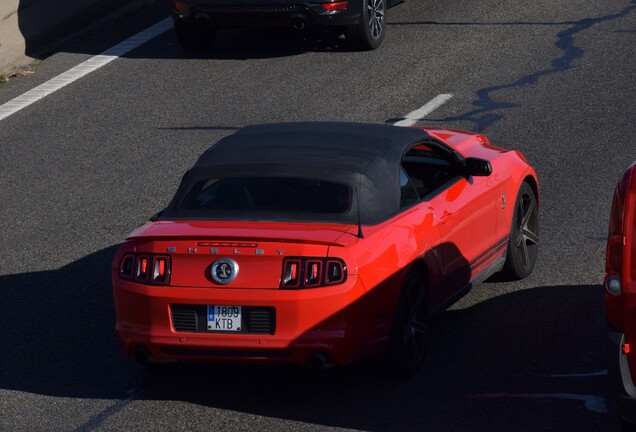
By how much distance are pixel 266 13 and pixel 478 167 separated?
734 centimetres

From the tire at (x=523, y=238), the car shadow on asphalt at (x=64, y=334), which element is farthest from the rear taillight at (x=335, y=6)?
the tire at (x=523, y=238)

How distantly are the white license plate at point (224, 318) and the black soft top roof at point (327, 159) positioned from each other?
0.62m

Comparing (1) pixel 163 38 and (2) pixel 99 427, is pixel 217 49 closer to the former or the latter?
(1) pixel 163 38

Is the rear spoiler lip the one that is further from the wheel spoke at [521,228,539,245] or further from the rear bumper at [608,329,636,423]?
the wheel spoke at [521,228,539,245]

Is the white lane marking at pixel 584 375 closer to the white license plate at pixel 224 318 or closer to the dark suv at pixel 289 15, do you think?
the white license plate at pixel 224 318

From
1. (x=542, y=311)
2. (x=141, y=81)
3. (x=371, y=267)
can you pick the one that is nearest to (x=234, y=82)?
(x=141, y=81)

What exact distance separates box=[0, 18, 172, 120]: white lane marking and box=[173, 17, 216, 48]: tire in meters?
0.73

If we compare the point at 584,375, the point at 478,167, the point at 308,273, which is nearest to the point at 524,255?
the point at 478,167

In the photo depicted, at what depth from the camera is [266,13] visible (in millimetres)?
15758

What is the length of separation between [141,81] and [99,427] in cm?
879

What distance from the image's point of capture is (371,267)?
7426 mm

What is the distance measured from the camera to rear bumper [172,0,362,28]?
51.4 feet

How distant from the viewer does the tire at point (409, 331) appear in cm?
771

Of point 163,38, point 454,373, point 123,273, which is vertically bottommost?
point 163,38
